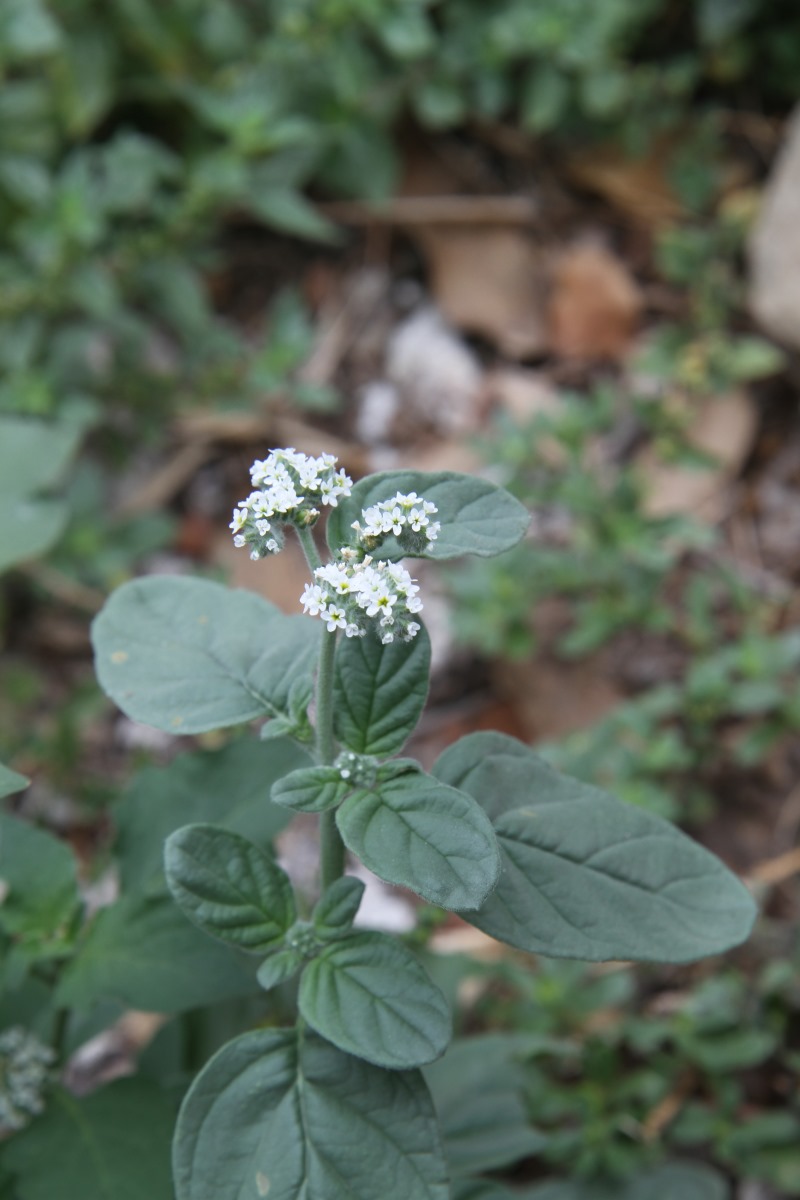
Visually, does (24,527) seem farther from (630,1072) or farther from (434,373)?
(434,373)

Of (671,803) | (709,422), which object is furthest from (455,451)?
(671,803)

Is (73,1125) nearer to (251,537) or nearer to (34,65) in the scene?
(251,537)

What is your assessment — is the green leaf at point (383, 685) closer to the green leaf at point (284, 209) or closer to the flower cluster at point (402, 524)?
the flower cluster at point (402, 524)

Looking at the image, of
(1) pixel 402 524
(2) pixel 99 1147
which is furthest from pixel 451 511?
(2) pixel 99 1147

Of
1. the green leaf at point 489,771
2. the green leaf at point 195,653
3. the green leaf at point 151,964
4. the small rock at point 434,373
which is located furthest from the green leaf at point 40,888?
the small rock at point 434,373

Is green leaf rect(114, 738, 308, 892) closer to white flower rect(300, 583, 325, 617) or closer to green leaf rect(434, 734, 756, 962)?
green leaf rect(434, 734, 756, 962)

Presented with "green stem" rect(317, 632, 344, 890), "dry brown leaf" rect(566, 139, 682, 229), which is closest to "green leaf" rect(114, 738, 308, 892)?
"green stem" rect(317, 632, 344, 890)
